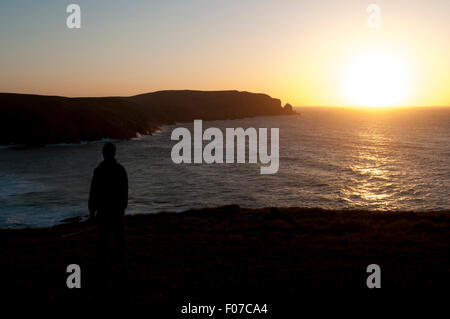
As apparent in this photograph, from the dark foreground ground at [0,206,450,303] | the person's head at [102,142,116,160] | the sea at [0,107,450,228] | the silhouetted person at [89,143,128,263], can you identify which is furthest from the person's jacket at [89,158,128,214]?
the sea at [0,107,450,228]

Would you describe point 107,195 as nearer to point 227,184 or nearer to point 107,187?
point 107,187

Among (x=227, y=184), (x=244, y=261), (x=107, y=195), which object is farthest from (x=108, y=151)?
(x=227, y=184)

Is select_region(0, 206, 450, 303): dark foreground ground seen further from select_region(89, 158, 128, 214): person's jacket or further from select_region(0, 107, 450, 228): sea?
select_region(0, 107, 450, 228): sea

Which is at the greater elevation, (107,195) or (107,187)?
(107,187)

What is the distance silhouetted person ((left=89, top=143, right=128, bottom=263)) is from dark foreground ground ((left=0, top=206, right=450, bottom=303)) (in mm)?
1347

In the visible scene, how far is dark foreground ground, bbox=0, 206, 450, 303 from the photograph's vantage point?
845 cm

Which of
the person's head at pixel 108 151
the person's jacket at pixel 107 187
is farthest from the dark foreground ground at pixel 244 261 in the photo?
the person's head at pixel 108 151

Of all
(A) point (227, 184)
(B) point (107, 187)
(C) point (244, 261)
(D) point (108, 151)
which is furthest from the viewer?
(A) point (227, 184)

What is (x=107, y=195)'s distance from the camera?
856 cm

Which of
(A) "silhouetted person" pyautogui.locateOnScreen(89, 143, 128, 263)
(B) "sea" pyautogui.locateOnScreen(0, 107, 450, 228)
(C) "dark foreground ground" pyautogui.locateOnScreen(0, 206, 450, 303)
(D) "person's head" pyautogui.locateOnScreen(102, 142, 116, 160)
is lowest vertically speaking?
(B) "sea" pyautogui.locateOnScreen(0, 107, 450, 228)

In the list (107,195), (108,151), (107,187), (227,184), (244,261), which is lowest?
(227,184)

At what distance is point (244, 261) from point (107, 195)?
486cm
